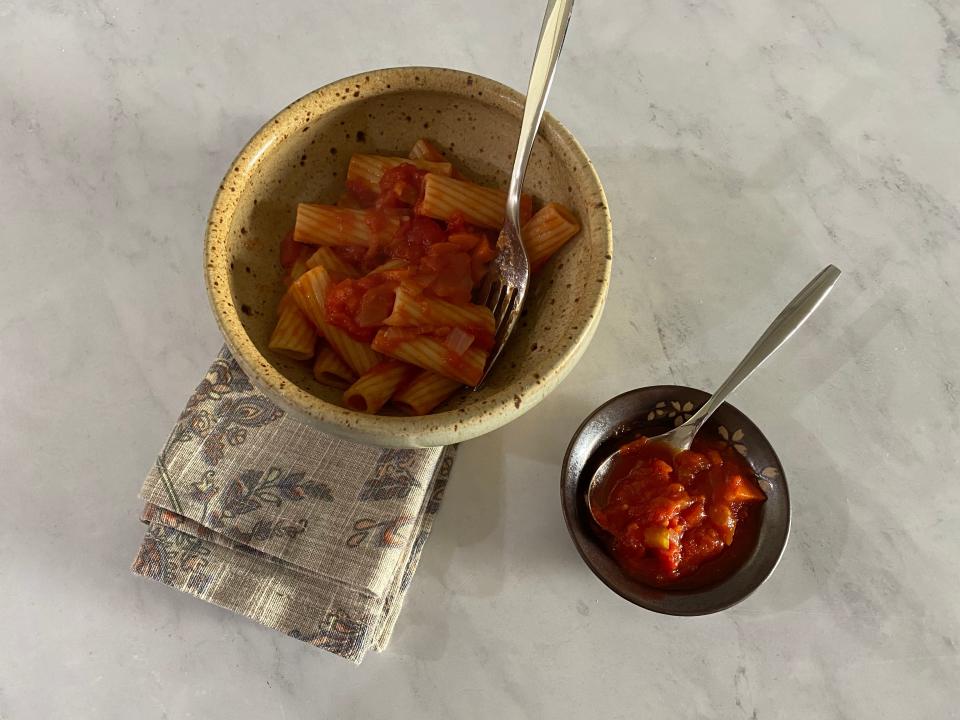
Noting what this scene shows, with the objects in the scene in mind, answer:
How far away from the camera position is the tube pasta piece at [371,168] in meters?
1.21

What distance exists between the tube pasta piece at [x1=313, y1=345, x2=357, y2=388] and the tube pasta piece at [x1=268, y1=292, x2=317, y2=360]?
18mm

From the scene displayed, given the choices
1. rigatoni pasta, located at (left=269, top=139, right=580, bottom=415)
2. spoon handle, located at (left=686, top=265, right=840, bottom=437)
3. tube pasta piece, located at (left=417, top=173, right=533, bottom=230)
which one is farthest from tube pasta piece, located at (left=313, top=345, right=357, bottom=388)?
spoon handle, located at (left=686, top=265, right=840, bottom=437)

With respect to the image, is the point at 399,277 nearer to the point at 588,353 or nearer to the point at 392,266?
the point at 392,266

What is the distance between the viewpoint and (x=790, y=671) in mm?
1194

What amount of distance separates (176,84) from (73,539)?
0.80 meters

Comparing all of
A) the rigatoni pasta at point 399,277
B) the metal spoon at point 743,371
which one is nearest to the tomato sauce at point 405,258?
the rigatoni pasta at point 399,277

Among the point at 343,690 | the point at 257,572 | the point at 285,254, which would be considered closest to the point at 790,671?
the point at 343,690

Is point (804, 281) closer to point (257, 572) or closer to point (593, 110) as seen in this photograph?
point (593, 110)

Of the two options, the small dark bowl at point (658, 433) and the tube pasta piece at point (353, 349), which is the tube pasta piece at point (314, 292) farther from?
the small dark bowl at point (658, 433)

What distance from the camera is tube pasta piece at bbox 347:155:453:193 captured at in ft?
3.96

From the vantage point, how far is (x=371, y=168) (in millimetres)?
1211

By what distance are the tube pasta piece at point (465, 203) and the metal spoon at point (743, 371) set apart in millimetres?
372

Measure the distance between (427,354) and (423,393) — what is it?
54mm

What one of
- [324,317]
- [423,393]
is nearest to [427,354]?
[423,393]
